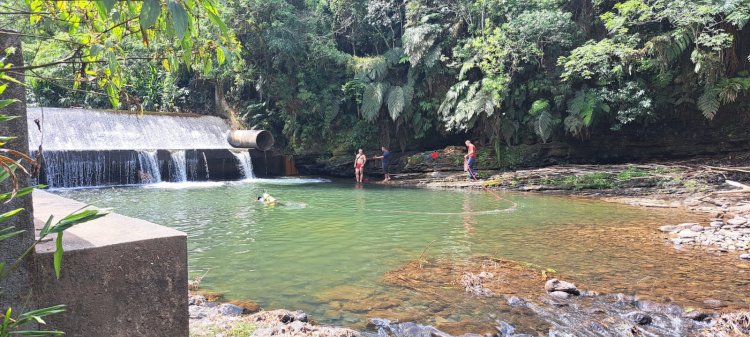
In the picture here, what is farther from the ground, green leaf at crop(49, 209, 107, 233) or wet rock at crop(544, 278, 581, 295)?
green leaf at crop(49, 209, 107, 233)

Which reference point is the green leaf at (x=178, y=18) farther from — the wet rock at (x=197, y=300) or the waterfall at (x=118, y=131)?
the waterfall at (x=118, y=131)

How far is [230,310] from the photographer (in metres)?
4.21

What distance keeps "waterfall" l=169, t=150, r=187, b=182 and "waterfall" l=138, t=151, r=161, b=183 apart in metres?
0.51

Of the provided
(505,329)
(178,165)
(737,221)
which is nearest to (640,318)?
(505,329)

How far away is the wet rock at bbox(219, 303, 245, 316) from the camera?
164 inches

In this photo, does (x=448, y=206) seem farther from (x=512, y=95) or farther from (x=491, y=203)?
(x=512, y=95)

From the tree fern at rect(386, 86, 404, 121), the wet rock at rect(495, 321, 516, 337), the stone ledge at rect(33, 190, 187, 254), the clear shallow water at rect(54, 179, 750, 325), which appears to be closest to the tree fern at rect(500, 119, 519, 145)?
the tree fern at rect(386, 86, 404, 121)

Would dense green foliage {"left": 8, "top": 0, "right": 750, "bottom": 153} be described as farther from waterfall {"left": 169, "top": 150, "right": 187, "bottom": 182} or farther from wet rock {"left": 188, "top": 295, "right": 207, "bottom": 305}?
wet rock {"left": 188, "top": 295, "right": 207, "bottom": 305}

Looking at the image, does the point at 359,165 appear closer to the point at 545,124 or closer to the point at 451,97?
the point at 451,97

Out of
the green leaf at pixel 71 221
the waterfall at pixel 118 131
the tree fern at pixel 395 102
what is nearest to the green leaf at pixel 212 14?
the green leaf at pixel 71 221

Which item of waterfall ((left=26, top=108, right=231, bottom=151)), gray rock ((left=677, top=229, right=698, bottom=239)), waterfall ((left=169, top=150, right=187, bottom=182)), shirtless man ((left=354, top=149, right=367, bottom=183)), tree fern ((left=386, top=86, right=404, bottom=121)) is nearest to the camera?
gray rock ((left=677, top=229, right=698, bottom=239))

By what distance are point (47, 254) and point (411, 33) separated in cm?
1704

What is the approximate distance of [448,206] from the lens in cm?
1148

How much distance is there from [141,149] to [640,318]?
16.0m
